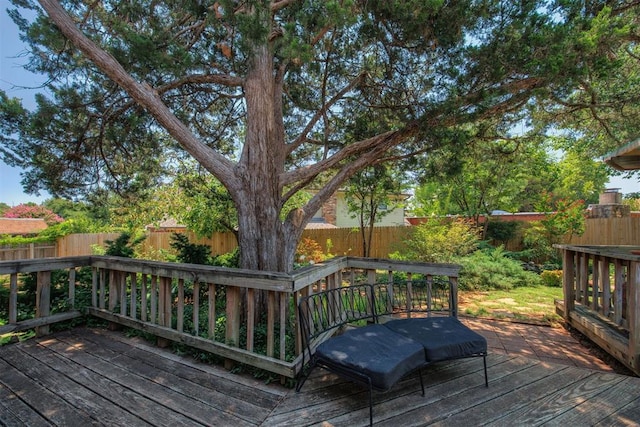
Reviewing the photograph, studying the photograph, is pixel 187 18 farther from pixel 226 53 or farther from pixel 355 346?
pixel 355 346

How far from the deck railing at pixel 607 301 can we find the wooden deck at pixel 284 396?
1.33 feet

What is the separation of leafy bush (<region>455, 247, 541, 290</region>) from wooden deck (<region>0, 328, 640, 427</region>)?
420 cm

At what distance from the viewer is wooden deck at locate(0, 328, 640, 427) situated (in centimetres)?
194

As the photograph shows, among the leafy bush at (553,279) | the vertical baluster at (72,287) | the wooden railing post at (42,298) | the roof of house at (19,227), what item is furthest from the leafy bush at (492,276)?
the roof of house at (19,227)

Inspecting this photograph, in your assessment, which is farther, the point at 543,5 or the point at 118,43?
the point at 118,43

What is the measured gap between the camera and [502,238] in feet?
36.1

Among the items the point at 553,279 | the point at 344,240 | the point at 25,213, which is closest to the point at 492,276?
the point at 553,279

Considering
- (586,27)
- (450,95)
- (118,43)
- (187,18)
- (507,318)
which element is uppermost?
(187,18)

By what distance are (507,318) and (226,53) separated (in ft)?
17.8

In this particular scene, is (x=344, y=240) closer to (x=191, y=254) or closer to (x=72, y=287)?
(x=191, y=254)

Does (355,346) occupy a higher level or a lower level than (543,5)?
lower

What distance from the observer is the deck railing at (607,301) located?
248cm

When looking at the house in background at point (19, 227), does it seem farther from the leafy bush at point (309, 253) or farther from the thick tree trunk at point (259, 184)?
the thick tree trunk at point (259, 184)

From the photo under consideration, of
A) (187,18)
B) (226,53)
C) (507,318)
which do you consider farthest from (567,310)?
(187,18)
